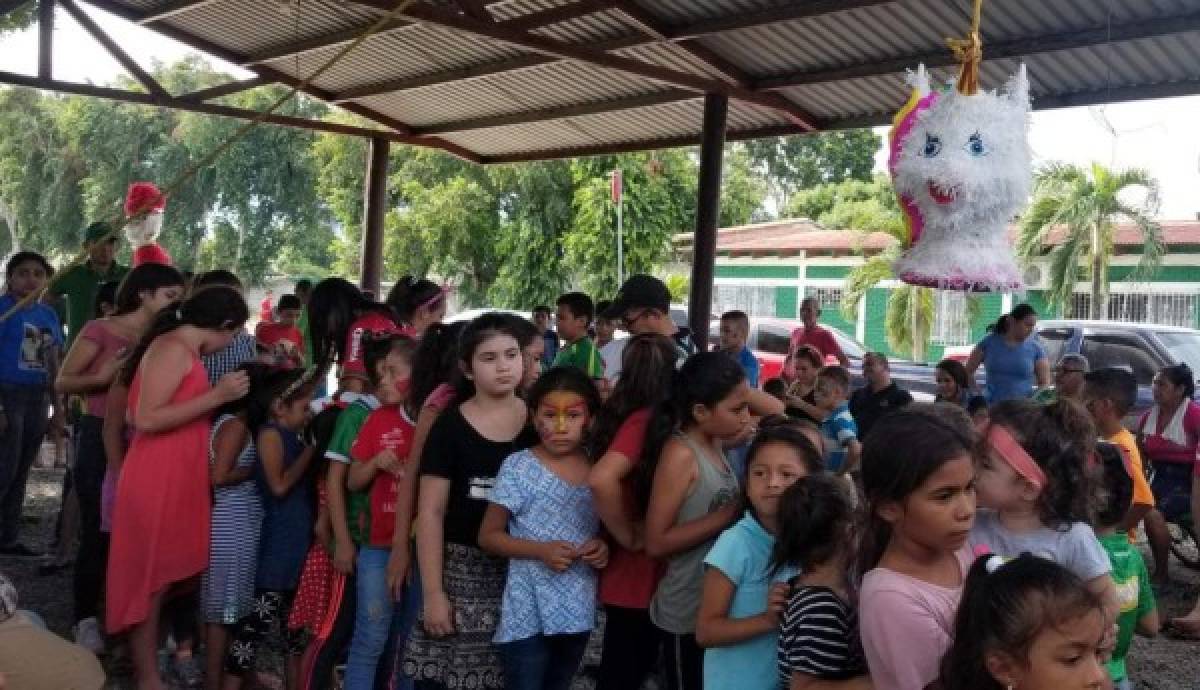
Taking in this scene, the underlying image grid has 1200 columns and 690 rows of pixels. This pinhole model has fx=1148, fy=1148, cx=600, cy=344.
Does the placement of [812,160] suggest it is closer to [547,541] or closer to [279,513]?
[279,513]

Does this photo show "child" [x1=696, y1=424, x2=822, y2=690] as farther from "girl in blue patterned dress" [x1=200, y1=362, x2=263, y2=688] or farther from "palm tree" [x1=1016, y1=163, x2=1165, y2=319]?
"palm tree" [x1=1016, y1=163, x2=1165, y2=319]

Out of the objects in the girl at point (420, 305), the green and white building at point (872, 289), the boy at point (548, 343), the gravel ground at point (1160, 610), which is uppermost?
the green and white building at point (872, 289)

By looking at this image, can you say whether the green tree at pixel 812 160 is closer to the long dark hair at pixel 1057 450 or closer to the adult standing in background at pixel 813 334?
the adult standing in background at pixel 813 334

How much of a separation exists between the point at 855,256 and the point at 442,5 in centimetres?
1754

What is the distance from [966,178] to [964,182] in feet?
0.04

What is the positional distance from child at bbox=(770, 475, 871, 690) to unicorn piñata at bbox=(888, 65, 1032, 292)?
123 cm

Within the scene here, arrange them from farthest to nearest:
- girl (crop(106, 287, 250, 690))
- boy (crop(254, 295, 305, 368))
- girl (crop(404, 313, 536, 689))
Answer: boy (crop(254, 295, 305, 368))
girl (crop(106, 287, 250, 690))
girl (crop(404, 313, 536, 689))

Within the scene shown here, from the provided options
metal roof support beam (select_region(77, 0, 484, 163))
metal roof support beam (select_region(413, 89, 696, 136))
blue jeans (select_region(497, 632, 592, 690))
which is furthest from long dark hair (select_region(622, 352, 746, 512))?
metal roof support beam (select_region(77, 0, 484, 163))

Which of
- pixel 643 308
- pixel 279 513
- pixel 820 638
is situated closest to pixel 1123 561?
pixel 820 638

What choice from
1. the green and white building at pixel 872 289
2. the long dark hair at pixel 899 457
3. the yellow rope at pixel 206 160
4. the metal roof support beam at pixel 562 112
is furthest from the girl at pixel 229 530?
the green and white building at pixel 872 289

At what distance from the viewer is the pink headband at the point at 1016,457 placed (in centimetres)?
228

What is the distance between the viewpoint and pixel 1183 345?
1039 centimetres

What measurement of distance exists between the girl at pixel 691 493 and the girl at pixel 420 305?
1.92 m

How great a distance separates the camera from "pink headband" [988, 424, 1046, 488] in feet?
7.48
